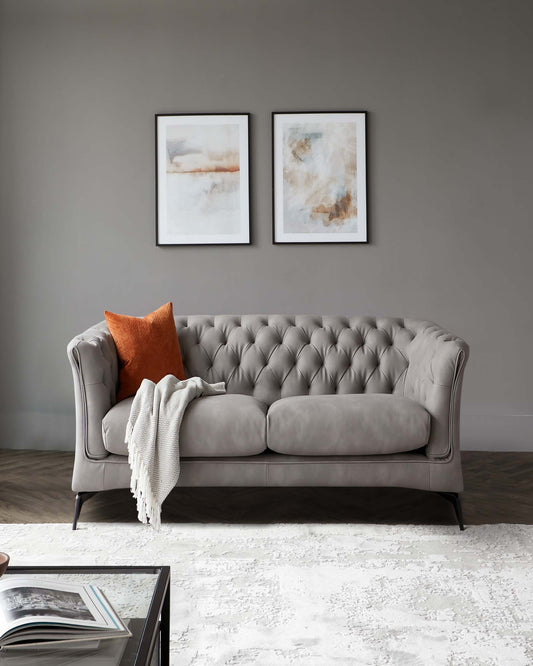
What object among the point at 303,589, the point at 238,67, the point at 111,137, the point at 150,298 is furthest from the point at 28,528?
the point at 238,67

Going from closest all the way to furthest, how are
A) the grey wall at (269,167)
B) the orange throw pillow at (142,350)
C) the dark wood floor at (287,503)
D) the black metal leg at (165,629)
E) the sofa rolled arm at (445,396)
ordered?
the black metal leg at (165,629) < the sofa rolled arm at (445,396) < the dark wood floor at (287,503) < the orange throw pillow at (142,350) < the grey wall at (269,167)

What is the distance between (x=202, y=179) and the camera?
438cm

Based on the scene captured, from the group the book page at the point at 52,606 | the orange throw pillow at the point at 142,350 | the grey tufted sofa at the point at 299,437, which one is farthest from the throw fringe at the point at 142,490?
the book page at the point at 52,606

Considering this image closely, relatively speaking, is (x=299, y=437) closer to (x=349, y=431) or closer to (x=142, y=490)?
(x=349, y=431)

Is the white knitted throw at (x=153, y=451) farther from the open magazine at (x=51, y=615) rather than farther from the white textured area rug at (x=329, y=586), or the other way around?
the open magazine at (x=51, y=615)

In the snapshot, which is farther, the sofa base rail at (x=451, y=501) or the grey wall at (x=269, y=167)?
the grey wall at (x=269, y=167)

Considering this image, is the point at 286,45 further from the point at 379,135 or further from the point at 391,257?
the point at 391,257

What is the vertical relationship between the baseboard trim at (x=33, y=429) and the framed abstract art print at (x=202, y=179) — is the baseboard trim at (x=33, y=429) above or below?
below

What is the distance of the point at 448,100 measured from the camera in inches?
171

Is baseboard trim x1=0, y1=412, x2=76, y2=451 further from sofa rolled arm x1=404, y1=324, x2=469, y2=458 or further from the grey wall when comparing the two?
sofa rolled arm x1=404, y1=324, x2=469, y2=458

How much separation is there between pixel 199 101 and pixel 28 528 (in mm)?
2932

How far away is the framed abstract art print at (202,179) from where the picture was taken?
14.3ft

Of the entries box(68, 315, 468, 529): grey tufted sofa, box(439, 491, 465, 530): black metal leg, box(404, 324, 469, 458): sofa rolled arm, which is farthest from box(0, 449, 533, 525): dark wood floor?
box(404, 324, 469, 458): sofa rolled arm

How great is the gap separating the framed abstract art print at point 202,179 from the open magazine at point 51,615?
331 centimetres
